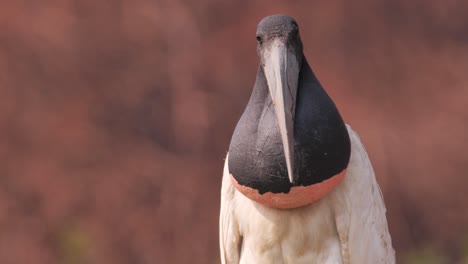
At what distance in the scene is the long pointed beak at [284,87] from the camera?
423 cm

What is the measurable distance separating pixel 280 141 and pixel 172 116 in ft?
13.4

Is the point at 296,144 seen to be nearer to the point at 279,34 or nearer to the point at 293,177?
the point at 293,177

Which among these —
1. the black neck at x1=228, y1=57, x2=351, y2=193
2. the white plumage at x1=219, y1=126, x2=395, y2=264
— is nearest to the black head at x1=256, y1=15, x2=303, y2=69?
the black neck at x1=228, y1=57, x2=351, y2=193

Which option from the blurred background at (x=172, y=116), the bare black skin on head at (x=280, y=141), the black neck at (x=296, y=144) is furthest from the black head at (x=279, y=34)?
the blurred background at (x=172, y=116)

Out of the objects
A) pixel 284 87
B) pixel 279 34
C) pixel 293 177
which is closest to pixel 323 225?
pixel 293 177

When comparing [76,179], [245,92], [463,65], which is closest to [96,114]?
[76,179]

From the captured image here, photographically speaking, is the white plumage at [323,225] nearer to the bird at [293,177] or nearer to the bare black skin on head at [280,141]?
the bird at [293,177]

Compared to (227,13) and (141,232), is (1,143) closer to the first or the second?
(141,232)

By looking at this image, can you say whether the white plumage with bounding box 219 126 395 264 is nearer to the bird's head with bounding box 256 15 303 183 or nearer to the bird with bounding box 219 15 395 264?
the bird with bounding box 219 15 395 264

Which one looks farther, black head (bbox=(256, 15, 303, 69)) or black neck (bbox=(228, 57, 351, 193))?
black head (bbox=(256, 15, 303, 69))

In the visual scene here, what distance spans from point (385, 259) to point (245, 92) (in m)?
3.63

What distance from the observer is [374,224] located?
474cm

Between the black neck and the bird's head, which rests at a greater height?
the bird's head

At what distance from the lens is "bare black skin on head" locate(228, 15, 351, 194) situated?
170 inches
